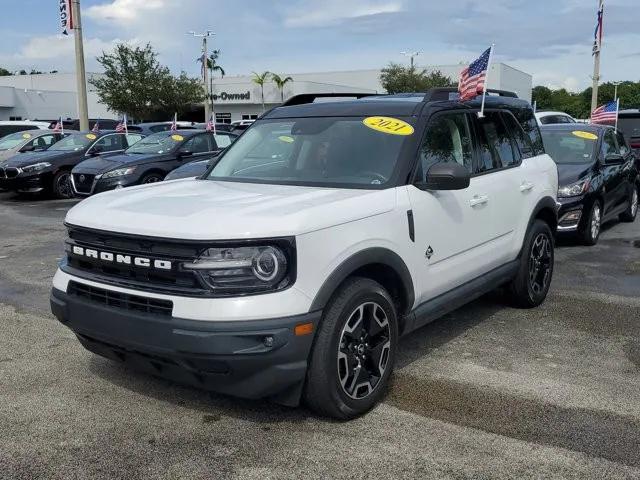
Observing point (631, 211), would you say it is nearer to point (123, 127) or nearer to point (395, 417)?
point (395, 417)

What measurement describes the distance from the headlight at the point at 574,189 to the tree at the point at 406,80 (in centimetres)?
5251

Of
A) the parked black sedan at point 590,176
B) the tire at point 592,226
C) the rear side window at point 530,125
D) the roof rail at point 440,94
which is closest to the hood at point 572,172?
the parked black sedan at point 590,176

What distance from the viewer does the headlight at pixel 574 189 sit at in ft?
28.9

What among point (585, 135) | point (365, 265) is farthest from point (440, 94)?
point (585, 135)

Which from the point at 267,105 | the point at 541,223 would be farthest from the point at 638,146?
the point at 267,105

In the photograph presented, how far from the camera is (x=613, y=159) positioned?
9.76 m

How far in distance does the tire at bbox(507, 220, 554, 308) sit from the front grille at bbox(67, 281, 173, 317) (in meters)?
3.41

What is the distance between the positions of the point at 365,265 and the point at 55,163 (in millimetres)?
13353

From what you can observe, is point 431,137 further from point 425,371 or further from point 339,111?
point 425,371

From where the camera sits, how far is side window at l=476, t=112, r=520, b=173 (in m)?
5.20

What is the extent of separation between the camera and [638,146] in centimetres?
1448

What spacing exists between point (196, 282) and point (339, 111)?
6.61 feet

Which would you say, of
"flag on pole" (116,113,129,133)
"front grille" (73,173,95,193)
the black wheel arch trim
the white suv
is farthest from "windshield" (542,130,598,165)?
"flag on pole" (116,113,129,133)

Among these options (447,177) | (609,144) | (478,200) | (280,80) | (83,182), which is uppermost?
(280,80)
